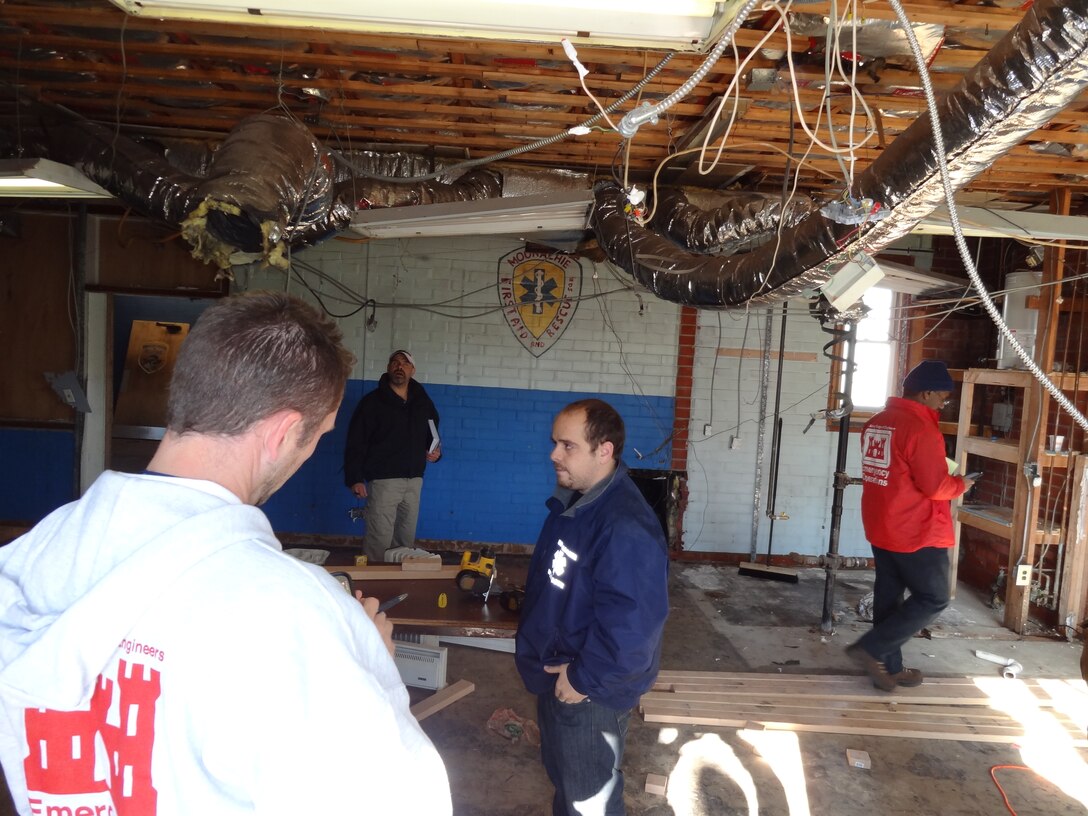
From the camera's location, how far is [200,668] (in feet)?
2.56

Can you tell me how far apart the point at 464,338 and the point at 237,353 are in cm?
507

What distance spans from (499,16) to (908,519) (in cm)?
325

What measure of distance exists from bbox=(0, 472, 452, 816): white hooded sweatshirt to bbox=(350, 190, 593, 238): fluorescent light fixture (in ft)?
9.07

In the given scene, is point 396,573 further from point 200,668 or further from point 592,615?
point 200,668

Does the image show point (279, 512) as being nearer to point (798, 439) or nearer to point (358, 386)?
point (358, 386)

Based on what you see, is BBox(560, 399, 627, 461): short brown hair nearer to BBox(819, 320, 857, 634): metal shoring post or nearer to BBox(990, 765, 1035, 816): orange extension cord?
BBox(990, 765, 1035, 816): orange extension cord

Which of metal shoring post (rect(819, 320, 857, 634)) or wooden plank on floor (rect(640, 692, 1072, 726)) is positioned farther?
metal shoring post (rect(819, 320, 857, 634))

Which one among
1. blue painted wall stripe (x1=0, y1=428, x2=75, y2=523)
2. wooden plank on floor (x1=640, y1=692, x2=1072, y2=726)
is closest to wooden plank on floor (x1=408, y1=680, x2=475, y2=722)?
wooden plank on floor (x1=640, y1=692, x2=1072, y2=726)

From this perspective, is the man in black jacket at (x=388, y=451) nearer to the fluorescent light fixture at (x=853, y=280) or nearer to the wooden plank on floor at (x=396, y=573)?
the wooden plank on floor at (x=396, y=573)

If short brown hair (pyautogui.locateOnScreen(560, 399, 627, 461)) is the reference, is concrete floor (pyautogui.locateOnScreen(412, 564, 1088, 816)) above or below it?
below

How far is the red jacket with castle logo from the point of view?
364 cm

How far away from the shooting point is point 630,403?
5.98 m

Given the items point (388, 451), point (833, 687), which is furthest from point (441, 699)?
point (833, 687)

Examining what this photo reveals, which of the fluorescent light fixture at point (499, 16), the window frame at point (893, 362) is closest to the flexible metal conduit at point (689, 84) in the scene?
the fluorescent light fixture at point (499, 16)
